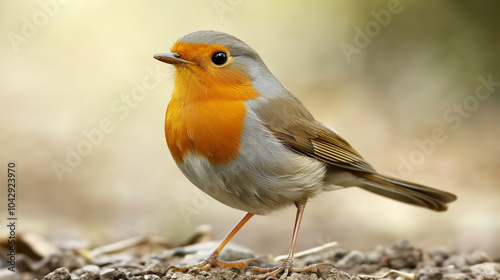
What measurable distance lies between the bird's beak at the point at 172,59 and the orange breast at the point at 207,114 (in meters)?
0.06

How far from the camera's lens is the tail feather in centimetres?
477

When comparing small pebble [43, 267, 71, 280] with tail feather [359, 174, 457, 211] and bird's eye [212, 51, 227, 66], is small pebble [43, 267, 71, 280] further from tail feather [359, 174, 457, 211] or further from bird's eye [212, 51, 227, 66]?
tail feather [359, 174, 457, 211]

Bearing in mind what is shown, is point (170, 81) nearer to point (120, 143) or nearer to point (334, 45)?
point (120, 143)

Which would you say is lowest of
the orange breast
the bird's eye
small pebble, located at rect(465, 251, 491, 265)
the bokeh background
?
small pebble, located at rect(465, 251, 491, 265)

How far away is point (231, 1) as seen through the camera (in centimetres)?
972

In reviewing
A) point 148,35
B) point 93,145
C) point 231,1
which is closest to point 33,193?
point 93,145

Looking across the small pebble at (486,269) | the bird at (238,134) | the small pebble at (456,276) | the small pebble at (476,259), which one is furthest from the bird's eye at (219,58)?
the small pebble at (476,259)

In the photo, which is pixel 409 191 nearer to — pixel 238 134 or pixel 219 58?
pixel 238 134

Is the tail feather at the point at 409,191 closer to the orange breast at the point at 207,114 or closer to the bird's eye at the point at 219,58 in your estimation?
the orange breast at the point at 207,114

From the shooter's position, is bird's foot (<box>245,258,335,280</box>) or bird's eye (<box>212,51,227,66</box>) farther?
bird's eye (<box>212,51,227,66</box>)

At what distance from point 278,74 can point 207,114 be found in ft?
21.6

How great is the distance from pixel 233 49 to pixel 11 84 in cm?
688

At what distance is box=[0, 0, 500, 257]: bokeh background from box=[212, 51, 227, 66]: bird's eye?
417 centimetres

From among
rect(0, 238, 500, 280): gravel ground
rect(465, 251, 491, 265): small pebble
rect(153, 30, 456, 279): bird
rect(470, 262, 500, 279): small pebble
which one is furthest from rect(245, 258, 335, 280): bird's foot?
rect(465, 251, 491, 265): small pebble
